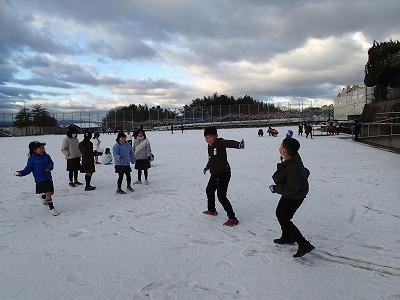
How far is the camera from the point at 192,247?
411 cm

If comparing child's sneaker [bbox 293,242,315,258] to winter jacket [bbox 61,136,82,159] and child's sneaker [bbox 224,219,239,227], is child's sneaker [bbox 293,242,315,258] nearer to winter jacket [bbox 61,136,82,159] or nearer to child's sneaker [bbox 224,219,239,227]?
child's sneaker [bbox 224,219,239,227]

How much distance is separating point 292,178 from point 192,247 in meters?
1.62

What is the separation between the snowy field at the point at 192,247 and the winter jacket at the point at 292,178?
81 cm

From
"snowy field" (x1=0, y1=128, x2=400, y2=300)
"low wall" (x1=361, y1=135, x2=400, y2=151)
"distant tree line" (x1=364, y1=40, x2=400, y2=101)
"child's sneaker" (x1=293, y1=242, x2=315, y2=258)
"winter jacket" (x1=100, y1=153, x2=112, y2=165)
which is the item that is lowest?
"snowy field" (x1=0, y1=128, x2=400, y2=300)

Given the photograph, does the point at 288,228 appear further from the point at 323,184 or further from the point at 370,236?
the point at 323,184

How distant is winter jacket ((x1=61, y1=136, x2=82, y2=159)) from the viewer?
8.14m

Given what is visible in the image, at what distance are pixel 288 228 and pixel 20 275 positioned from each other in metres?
3.09

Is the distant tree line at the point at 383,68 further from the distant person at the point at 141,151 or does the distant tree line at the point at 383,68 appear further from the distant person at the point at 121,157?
the distant person at the point at 121,157

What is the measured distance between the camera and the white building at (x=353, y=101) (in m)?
26.4

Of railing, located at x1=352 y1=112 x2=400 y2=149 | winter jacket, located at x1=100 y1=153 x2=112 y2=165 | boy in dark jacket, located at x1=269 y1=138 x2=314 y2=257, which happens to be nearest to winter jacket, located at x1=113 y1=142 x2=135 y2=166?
boy in dark jacket, located at x1=269 y1=138 x2=314 y2=257

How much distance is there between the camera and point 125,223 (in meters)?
5.14

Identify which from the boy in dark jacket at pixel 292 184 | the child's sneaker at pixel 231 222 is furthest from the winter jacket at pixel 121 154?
the boy in dark jacket at pixel 292 184

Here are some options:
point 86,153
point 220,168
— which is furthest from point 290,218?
point 86,153

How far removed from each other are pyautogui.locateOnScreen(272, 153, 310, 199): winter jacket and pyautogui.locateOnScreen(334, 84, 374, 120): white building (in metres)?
25.5
